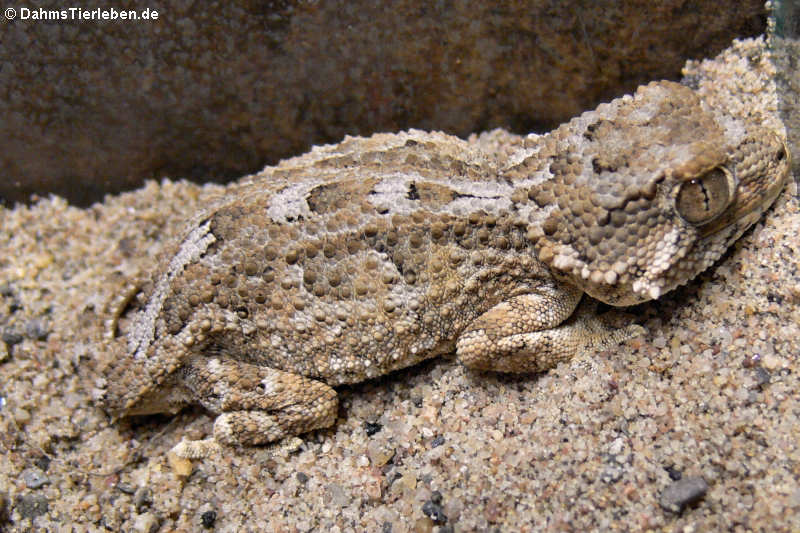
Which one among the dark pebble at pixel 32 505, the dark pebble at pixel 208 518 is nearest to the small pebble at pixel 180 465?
the dark pebble at pixel 208 518

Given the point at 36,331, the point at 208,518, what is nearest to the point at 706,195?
the point at 208,518

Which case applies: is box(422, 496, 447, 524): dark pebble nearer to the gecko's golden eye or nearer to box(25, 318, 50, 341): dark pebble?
the gecko's golden eye

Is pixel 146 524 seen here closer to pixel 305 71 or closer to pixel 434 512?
pixel 434 512

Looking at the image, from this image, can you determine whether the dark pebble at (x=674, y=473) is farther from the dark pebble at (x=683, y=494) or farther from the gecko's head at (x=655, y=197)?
the gecko's head at (x=655, y=197)

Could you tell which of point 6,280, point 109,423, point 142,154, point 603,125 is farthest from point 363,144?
point 6,280

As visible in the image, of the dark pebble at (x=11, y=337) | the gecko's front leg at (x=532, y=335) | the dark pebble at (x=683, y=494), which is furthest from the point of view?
the dark pebble at (x=11, y=337)

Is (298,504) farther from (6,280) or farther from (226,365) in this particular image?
(6,280)

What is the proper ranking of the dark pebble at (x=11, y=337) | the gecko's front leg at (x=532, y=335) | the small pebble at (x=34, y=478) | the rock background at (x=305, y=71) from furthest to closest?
the dark pebble at (x=11, y=337), the rock background at (x=305, y=71), the small pebble at (x=34, y=478), the gecko's front leg at (x=532, y=335)
